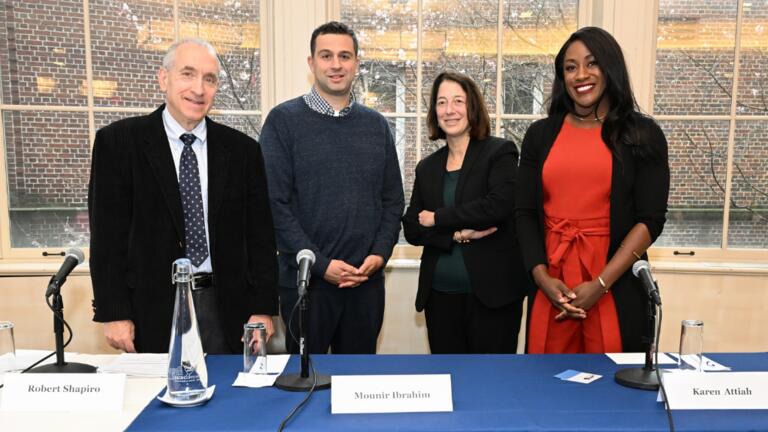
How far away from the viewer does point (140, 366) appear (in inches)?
57.3

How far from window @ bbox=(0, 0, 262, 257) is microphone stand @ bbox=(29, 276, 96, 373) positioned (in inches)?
69.2

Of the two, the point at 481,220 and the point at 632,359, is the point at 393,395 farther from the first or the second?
the point at 481,220

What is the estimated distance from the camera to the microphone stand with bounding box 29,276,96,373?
1.31 m

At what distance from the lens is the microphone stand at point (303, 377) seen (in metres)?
1.26

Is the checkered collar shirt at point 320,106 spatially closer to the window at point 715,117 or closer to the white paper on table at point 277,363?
the white paper on table at point 277,363

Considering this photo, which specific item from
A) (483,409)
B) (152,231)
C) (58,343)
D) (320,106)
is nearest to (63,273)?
(58,343)

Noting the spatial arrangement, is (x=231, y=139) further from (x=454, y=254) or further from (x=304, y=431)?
(x=304, y=431)

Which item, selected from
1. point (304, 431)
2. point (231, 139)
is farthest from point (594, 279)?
point (231, 139)

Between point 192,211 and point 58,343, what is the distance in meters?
0.58

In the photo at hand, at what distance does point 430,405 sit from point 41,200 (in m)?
2.58

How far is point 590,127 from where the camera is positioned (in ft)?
6.30

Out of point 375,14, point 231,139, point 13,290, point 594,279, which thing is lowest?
point 13,290

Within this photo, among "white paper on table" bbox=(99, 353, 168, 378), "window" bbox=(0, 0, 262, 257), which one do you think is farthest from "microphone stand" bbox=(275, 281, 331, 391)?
"window" bbox=(0, 0, 262, 257)

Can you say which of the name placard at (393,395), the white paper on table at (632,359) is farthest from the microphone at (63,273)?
the white paper on table at (632,359)
